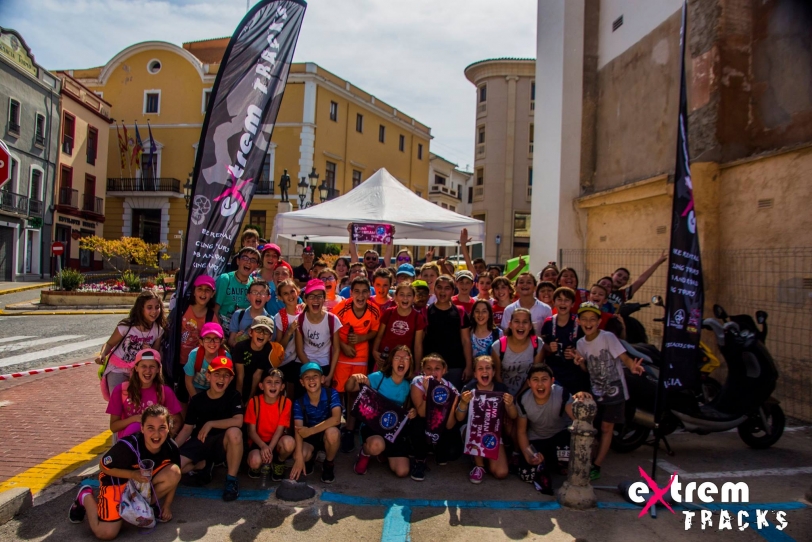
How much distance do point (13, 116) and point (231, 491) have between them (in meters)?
28.9

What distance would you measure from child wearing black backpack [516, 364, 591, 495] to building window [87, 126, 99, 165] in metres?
35.2

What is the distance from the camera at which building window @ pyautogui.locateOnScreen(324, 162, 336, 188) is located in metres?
35.9

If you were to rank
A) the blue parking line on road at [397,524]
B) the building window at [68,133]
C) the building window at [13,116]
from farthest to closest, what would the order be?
the building window at [68,133] < the building window at [13,116] < the blue parking line on road at [397,524]

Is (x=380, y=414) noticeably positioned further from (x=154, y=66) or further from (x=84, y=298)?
(x=154, y=66)

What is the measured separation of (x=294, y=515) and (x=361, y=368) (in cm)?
164

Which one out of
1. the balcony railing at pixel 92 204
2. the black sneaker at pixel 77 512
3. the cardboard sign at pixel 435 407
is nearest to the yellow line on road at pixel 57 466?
the black sneaker at pixel 77 512

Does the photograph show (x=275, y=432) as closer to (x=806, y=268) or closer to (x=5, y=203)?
(x=806, y=268)

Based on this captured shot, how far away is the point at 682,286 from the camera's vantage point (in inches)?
175

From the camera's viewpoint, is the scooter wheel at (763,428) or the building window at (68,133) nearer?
the scooter wheel at (763,428)

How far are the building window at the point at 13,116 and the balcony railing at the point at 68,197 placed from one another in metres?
4.79

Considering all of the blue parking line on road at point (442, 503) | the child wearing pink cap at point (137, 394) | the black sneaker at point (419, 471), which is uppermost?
the child wearing pink cap at point (137, 394)

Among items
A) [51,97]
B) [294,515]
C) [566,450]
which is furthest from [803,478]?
[51,97]

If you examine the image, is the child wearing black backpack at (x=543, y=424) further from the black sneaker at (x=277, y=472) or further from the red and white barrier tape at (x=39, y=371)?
the red and white barrier tape at (x=39, y=371)

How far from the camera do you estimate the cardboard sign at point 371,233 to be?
385 inches
